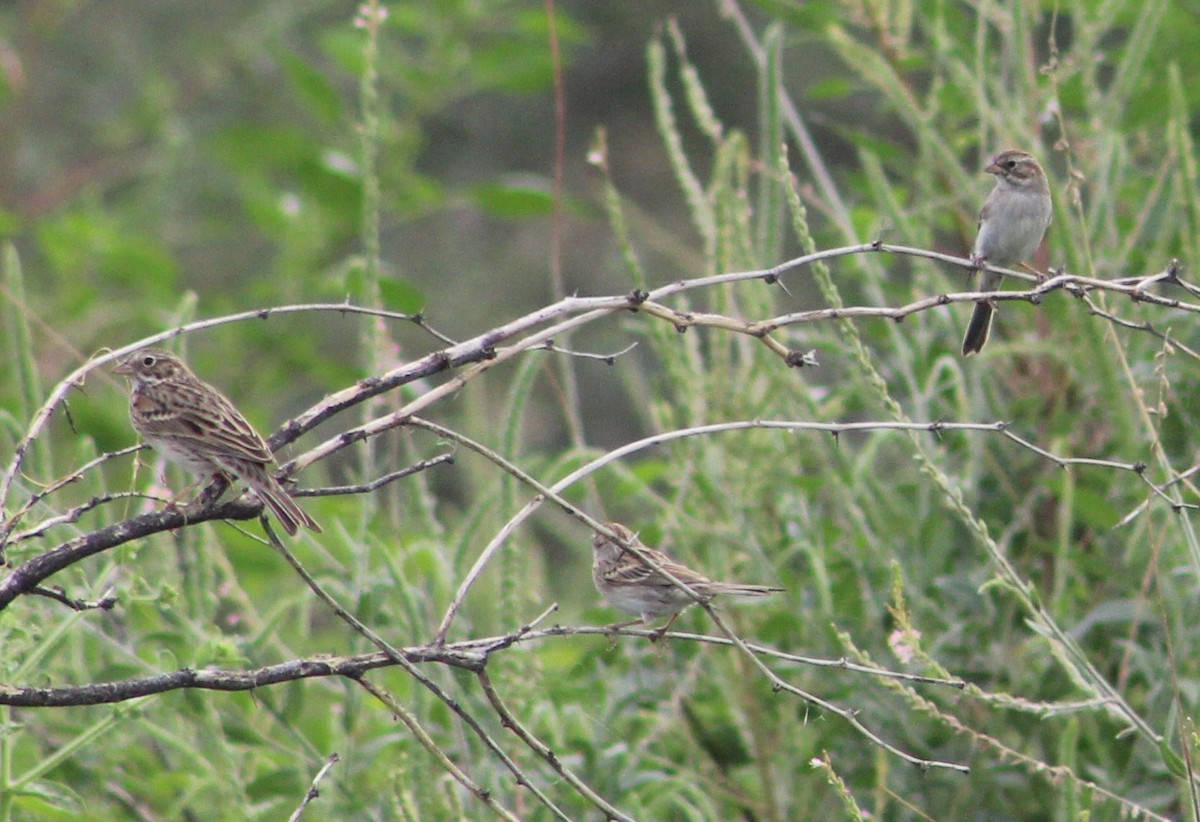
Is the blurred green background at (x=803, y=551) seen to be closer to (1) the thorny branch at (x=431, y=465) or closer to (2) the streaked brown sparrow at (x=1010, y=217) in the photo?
(2) the streaked brown sparrow at (x=1010, y=217)

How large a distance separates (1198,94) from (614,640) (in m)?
2.42

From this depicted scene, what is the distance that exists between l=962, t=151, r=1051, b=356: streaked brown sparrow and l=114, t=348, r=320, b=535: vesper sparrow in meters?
1.90

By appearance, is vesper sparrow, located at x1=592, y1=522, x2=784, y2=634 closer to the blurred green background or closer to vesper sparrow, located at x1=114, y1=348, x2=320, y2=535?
the blurred green background

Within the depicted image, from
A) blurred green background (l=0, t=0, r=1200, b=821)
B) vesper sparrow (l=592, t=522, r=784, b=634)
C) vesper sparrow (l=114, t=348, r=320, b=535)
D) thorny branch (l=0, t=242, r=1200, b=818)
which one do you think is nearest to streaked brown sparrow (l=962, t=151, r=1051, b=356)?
blurred green background (l=0, t=0, r=1200, b=821)

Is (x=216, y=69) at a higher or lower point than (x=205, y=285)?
higher

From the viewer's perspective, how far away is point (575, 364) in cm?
1072

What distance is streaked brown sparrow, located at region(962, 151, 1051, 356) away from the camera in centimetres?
414

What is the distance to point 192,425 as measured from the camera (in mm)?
3521

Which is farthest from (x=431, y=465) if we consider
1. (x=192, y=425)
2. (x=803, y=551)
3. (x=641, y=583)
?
(x=803, y=551)

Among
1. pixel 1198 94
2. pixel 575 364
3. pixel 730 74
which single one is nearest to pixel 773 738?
pixel 1198 94

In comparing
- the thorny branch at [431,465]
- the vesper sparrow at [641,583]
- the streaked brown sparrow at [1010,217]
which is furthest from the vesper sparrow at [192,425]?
the streaked brown sparrow at [1010,217]

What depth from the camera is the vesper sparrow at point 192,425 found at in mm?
3164

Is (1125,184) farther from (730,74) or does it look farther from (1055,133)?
(730,74)

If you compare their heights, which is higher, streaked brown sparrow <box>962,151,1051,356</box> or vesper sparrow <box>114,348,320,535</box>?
vesper sparrow <box>114,348,320,535</box>
